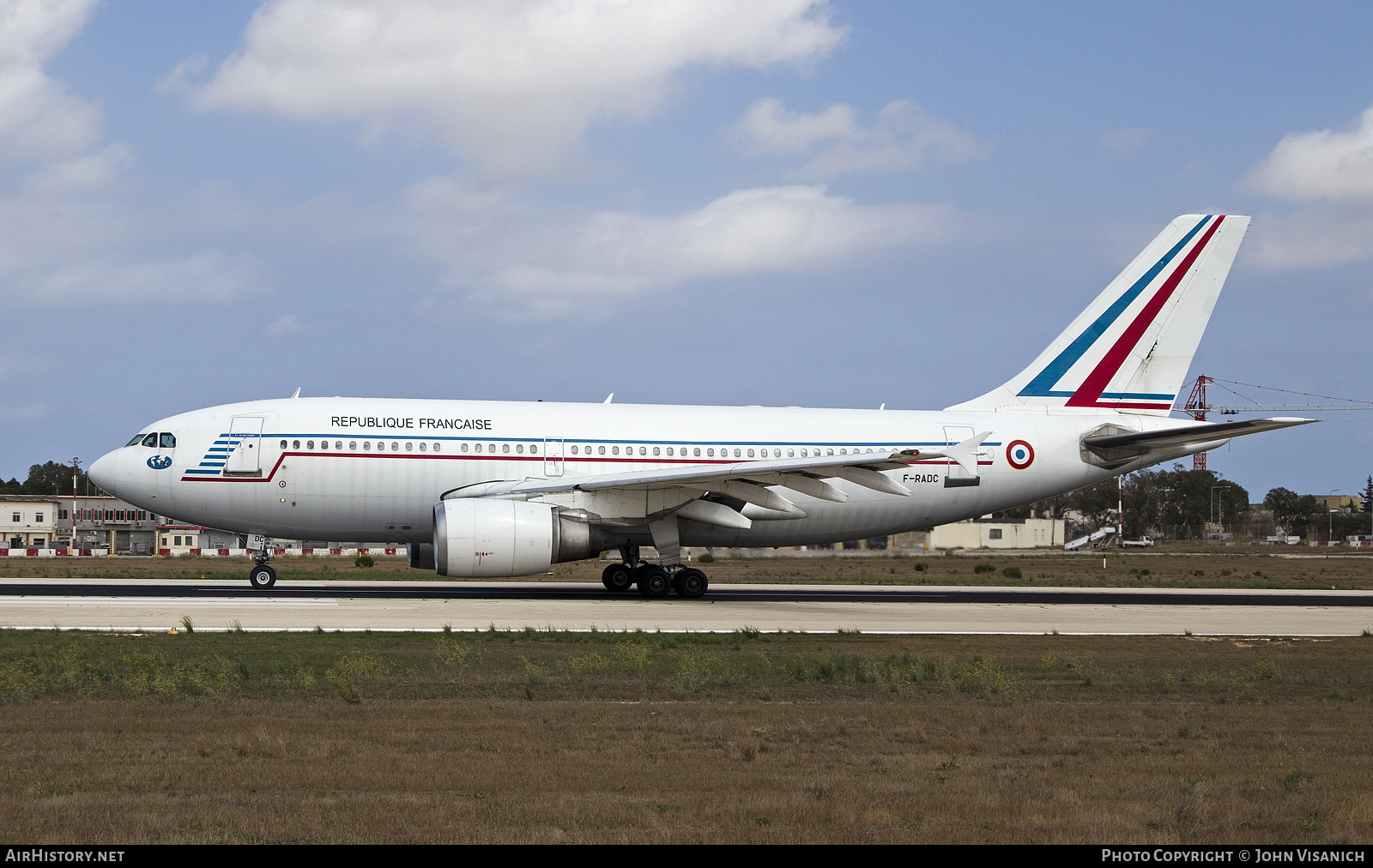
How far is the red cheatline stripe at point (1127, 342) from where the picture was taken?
101 feet

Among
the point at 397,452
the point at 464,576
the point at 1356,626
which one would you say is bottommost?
the point at 1356,626

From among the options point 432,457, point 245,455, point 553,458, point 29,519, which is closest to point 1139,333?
point 553,458

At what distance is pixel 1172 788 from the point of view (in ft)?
26.8

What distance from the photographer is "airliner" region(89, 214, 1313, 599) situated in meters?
24.9

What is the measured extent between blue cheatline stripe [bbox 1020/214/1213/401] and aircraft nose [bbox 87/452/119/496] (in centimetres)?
2094

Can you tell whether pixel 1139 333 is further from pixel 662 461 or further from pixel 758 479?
pixel 662 461

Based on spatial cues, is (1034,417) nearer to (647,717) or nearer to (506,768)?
(647,717)

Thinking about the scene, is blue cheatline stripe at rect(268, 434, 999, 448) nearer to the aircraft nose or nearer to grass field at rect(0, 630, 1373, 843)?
the aircraft nose

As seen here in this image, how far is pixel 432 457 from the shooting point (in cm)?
2591

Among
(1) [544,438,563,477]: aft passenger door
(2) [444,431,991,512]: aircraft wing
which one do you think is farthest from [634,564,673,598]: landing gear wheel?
(1) [544,438,563,477]: aft passenger door

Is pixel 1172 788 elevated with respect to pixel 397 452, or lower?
lower

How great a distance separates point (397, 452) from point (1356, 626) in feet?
61.4

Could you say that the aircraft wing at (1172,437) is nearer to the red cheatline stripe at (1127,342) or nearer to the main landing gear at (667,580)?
the red cheatline stripe at (1127,342)
